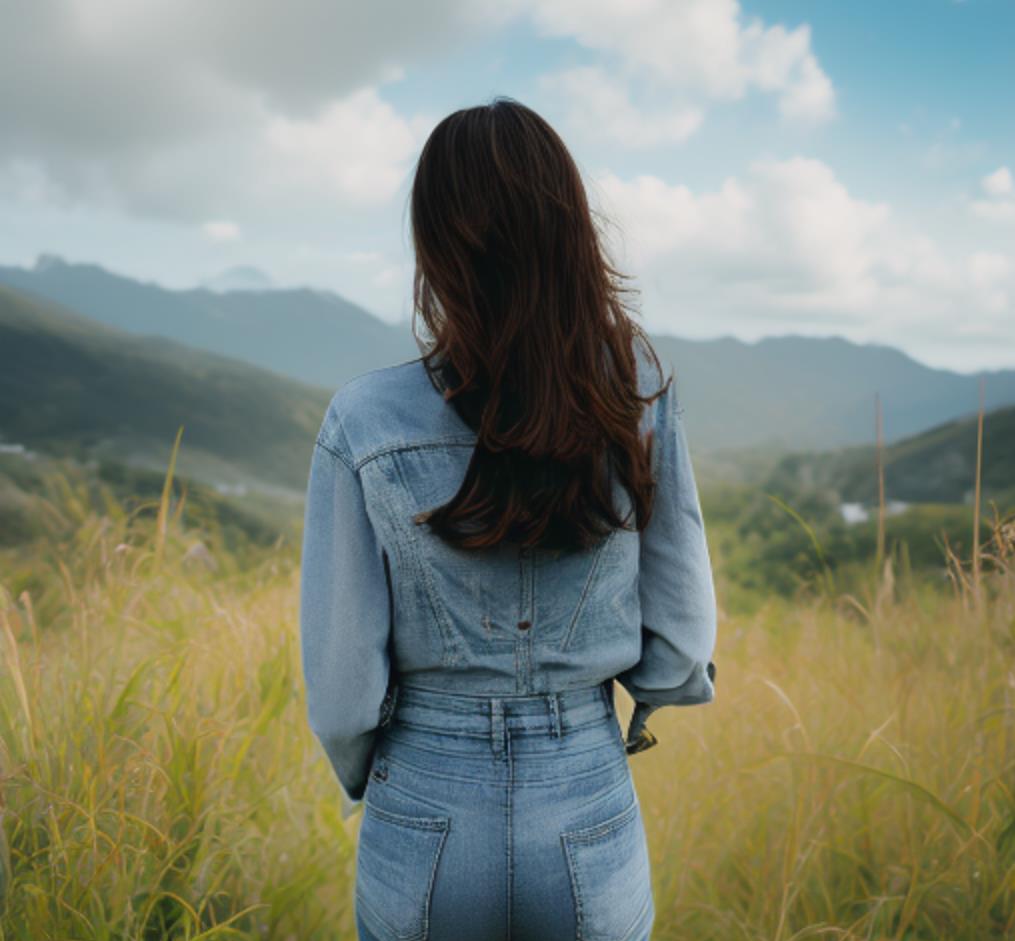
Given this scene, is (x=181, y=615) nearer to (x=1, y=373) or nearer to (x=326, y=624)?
(x=326, y=624)

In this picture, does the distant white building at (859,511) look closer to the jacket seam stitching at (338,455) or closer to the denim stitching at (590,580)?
the denim stitching at (590,580)

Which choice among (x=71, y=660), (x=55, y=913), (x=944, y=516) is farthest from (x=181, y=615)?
(x=944, y=516)

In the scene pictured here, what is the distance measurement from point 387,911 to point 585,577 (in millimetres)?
513

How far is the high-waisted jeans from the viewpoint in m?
1.09

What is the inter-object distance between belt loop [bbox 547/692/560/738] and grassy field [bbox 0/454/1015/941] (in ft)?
2.57

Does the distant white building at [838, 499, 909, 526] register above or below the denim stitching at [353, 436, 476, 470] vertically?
below

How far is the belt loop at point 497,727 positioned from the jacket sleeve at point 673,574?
289 millimetres

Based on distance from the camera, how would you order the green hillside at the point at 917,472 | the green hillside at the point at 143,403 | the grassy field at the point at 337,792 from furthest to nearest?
the green hillside at the point at 143,403 → the green hillside at the point at 917,472 → the grassy field at the point at 337,792

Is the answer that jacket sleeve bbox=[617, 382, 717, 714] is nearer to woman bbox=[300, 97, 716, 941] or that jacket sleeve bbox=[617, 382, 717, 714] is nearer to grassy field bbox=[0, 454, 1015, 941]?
woman bbox=[300, 97, 716, 941]

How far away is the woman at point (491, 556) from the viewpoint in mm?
1091

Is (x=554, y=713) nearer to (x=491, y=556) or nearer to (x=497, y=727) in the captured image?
(x=497, y=727)

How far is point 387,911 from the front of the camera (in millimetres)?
1146

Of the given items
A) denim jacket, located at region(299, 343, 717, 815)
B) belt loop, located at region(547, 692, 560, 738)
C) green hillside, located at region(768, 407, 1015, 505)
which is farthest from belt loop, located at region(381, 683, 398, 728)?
green hillside, located at region(768, 407, 1015, 505)

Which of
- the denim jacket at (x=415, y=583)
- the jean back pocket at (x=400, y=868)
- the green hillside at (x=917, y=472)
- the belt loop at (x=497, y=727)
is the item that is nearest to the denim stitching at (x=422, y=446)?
the denim jacket at (x=415, y=583)
